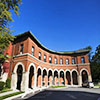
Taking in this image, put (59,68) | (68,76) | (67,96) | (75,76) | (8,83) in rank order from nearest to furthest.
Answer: (67,96)
(8,83)
(59,68)
(75,76)
(68,76)

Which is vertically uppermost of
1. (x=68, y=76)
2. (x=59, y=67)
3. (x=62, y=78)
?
(x=59, y=67)

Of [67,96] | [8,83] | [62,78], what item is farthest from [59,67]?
[8,83]

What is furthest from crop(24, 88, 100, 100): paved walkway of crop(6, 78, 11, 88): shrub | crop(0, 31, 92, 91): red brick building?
crop(0, 31, 92, 91): red brick building

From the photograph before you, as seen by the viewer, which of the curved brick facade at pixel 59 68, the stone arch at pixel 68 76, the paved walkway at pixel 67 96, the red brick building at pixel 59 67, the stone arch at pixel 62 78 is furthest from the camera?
the stone arch at pixel 62 78

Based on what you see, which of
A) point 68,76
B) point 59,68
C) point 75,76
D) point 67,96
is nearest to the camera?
point 67,96

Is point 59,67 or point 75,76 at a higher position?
point 59,67

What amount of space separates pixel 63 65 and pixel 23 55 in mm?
15042

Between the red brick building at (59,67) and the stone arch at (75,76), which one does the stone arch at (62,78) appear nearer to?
the red brick building at (59,67)

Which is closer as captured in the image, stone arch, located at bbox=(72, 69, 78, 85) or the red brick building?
the red brick building

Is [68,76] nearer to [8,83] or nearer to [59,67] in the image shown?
[59,67]

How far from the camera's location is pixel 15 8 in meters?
10.5

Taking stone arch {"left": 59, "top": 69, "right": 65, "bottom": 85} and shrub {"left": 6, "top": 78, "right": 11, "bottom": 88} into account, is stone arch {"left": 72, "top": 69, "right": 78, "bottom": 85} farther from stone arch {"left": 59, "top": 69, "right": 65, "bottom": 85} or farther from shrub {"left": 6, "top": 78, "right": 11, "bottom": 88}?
shrub {"left": 6, "top": 78, "right": 11, "bottom": 88}

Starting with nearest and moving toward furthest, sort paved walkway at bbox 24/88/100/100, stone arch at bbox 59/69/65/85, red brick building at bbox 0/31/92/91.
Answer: paved walkway at bbox 24/88/100/100 → red brick building at bbox 0/31/92/91 → stone arch at bbox 59/69/65/85

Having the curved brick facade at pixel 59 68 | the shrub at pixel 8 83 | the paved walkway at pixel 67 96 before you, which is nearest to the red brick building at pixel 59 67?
the curved brick facade at pixel 59 68
